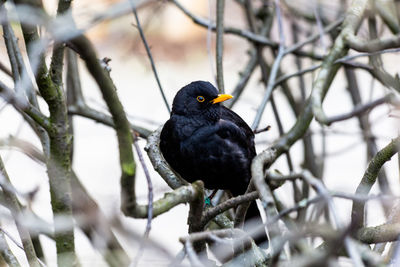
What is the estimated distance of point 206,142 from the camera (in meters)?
4.15

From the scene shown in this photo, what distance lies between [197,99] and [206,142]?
354mm

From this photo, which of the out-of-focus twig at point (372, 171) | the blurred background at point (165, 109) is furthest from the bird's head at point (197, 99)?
the out-of-focus twig at point (372, 171)

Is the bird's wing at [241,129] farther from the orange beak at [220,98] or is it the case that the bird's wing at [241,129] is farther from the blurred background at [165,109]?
the blurred background at [165,109]

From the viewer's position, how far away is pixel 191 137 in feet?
13.7

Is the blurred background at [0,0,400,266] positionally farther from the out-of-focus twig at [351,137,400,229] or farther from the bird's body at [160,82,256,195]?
the out-of-focus twig at [351,137,400,229]

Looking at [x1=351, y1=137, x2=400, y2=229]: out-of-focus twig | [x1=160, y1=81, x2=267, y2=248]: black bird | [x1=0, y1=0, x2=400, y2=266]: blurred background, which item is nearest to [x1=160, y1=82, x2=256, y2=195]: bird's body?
[x1=160, y1=81, x2=267, y2=248]: black bird

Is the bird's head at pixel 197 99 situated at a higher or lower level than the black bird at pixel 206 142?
higher

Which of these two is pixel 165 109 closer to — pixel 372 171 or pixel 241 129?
pixel 241 129

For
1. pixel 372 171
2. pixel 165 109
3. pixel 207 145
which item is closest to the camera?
pixel 372 171

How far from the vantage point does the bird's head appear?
4.29 meters

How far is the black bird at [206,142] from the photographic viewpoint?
13.5 feet

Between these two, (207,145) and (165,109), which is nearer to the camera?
(207,145)

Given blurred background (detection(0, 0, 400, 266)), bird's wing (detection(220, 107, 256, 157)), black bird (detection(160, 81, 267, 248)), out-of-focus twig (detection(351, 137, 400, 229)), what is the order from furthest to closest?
1. blurred background (detection(0, 0, 400, 266))
2. bird's wing (detection(220, 107, 256, 157))
3. black bird (detection(160, 81, 267, 248))
4. out-of-focus twig (detection(351, 137, 400, 229))

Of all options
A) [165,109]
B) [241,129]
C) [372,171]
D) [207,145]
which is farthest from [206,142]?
[165,109]
